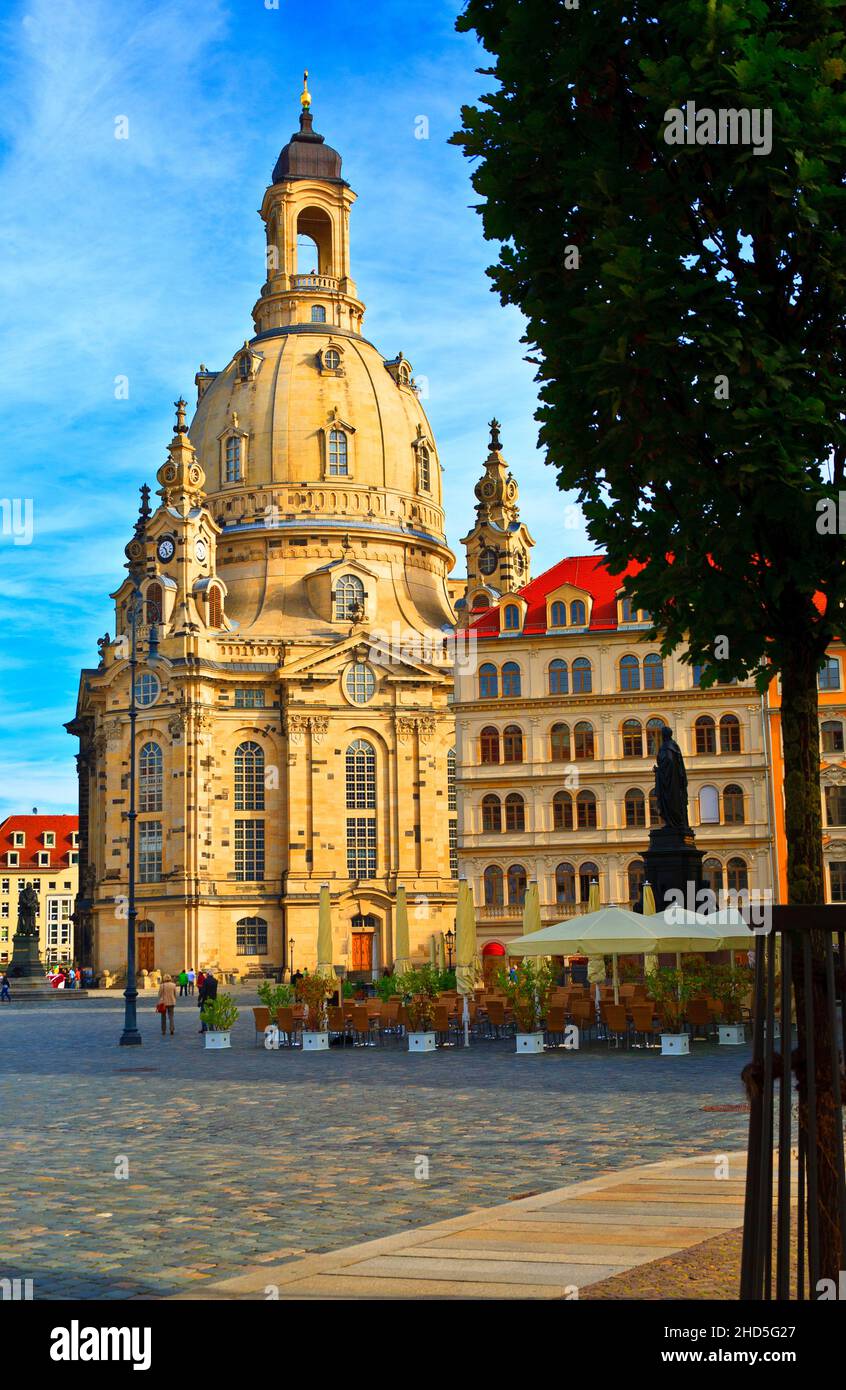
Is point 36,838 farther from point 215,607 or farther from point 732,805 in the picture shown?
point 732,805

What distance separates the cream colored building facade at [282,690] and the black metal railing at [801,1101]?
251 feet

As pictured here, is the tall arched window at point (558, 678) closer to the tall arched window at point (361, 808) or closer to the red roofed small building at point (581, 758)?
the red roofed small building at point (581, 758)

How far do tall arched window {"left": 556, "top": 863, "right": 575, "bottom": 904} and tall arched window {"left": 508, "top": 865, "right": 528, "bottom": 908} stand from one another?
1538 millimetres

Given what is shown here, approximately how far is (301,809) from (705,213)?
8239 centimetres

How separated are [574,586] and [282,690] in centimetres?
2833

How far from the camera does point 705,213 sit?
909 centimetres

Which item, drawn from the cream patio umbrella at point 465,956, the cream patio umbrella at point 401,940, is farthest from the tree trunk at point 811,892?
the cream patio umbrella at point 401,940

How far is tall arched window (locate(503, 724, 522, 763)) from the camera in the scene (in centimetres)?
6888

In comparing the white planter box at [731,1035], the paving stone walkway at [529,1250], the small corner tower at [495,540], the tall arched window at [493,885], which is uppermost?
the small corner tower at [495,540]

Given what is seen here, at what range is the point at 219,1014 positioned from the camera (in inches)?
1426

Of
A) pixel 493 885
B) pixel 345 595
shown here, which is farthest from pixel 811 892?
pixel 345 595

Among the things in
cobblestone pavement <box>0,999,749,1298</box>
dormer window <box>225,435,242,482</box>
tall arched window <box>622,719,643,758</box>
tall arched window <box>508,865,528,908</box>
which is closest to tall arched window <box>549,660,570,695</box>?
tall arched window <box>622,719,643,758</box>

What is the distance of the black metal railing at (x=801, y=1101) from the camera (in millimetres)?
7535

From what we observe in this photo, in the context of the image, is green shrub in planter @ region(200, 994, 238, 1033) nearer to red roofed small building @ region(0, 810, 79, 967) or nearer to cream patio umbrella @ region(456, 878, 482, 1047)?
cream patio umbrella @ region(456, 878, 482, 1047)
